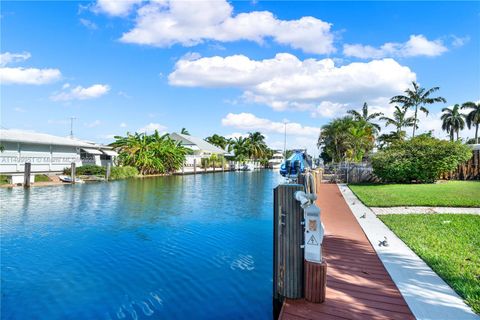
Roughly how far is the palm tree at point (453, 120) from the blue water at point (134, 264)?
61.2 metres

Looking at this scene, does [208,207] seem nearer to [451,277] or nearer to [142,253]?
[142,253]

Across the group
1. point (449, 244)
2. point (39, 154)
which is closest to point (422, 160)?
point (449, 244)

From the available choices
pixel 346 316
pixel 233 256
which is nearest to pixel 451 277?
pixel 346 316

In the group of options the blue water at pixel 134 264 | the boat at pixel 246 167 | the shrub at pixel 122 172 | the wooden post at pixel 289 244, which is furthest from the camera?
the boat at pixel 246 167

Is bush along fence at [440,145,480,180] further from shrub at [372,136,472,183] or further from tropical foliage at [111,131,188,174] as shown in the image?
tropical foliage at [111,131,188,174]

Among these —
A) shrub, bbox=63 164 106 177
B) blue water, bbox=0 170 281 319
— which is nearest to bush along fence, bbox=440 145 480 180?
blue water, bbox=0 170 281 319

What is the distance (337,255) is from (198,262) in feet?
10.2

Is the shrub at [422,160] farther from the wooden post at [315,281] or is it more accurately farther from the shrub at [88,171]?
the shrub at [88,171]

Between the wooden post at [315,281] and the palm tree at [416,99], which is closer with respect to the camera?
the wooden post at [315,281]

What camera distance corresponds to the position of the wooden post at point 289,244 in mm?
4535

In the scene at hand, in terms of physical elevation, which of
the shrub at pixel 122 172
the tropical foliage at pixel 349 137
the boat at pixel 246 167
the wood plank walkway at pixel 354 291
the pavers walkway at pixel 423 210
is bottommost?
the wood plank walkway at pixel 354 291

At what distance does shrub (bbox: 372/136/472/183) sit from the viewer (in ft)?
63.9

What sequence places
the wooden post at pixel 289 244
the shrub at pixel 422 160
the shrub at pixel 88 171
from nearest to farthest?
the wooden post at pixel 289 244 < the shrub at pixel 422 160 < the shrub at pixel 88 171

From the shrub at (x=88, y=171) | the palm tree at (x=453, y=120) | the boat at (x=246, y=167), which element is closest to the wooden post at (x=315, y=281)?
the shrub at (x=88, y=171)
